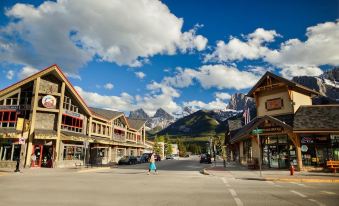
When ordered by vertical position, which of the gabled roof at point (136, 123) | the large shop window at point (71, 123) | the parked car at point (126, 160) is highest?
the gabled roof at point (136, 123)

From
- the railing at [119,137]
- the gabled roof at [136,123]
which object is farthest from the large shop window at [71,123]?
the gabled roof at [136,123]

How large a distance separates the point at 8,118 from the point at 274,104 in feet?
101

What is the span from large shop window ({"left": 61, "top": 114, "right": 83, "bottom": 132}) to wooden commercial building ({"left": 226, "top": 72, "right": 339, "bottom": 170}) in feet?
74.8

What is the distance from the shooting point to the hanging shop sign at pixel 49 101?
113ft

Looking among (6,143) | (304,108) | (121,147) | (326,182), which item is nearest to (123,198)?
(326,182)

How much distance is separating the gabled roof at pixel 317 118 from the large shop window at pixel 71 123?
26980 mm

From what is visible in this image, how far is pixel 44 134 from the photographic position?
32375 millimetres

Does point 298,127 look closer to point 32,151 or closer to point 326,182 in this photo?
point 326,182

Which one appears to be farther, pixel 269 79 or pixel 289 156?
pixel 269 79

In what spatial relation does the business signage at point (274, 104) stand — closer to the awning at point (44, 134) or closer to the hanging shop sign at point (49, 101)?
the awning at point (44, 134)

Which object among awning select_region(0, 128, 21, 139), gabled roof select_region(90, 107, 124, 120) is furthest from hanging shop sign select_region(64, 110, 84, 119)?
gabled roof select_region(90, 107, 124, 120)

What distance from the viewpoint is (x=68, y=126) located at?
37875 mm

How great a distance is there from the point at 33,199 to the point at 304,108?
84.7 ft

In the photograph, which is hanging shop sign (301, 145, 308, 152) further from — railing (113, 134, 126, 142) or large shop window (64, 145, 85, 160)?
railing (113, 134, 126, 142)
